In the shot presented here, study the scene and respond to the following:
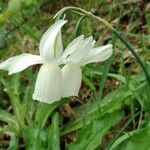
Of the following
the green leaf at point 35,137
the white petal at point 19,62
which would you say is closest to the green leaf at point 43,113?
the green leaf at point 35,137

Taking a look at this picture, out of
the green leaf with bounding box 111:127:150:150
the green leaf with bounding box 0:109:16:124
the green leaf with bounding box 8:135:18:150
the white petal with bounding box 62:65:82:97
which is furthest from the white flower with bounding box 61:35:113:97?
the green leaf with bounding box 0:109:16:124

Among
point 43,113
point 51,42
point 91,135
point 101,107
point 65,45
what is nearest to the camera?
point 51,42

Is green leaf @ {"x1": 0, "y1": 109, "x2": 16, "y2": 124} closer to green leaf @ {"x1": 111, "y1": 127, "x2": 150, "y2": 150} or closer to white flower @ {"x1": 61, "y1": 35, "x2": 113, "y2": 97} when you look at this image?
green leaf @ {"x1": 111, "y1": 127, "x2": 150, "y2": 150}

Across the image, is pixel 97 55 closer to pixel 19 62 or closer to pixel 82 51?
pixel 82 51

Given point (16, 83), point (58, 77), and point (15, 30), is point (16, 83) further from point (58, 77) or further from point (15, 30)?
point (58, 77)

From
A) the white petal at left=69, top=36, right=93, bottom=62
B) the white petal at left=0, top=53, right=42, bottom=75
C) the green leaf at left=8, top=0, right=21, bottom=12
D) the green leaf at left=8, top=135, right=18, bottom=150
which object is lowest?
the green leaf at left=8, top=135, right=18, bottom=150

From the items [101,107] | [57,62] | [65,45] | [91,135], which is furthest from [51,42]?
[65,45]

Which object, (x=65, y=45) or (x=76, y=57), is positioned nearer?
(x=76, y=57)
